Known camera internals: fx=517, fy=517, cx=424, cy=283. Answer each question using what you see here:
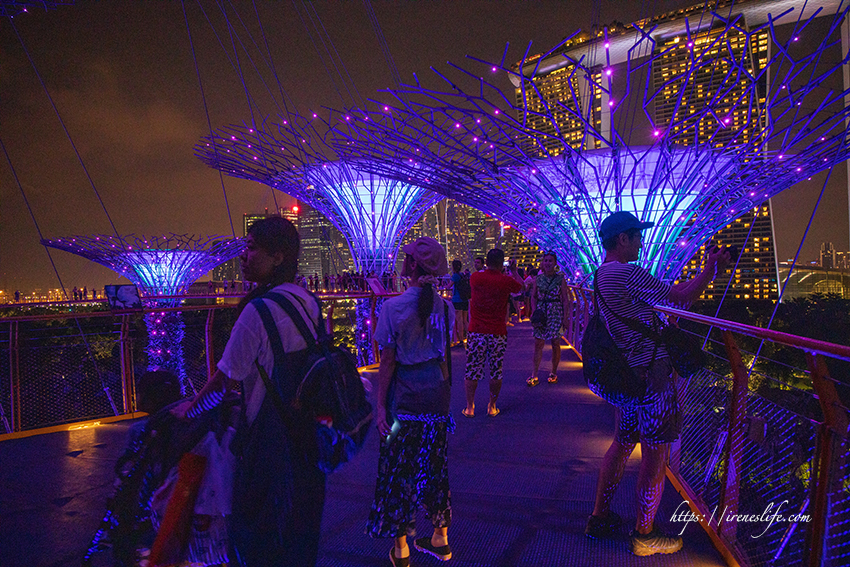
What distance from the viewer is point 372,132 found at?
11055 mm

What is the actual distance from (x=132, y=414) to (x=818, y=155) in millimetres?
10849

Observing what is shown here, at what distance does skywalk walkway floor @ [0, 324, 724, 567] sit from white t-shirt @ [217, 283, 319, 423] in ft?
4.57

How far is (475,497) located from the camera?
3361 millimetres

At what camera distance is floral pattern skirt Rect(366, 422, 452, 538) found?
250 centimetres

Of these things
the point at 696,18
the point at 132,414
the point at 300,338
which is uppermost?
the point at 696,18

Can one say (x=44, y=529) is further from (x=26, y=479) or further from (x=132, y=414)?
(x=132, y=414)

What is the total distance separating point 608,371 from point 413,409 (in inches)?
37.6

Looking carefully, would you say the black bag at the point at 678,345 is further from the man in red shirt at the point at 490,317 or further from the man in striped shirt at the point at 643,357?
the man in red shirt at the point at 490,317

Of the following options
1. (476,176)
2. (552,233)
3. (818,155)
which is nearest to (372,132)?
(476,176)

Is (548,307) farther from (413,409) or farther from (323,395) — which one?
(323,395)

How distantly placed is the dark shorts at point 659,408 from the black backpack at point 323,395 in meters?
1.46

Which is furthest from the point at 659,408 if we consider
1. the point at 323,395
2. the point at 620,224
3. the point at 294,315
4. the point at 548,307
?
the point at 548,307

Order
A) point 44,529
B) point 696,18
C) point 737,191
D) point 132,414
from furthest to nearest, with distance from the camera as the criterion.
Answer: point 696,18, point 737,191, point 132,414, point 44,529

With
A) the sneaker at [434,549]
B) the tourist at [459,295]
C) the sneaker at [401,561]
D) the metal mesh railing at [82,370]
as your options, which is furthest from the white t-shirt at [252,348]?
the tourist at [459,295]
